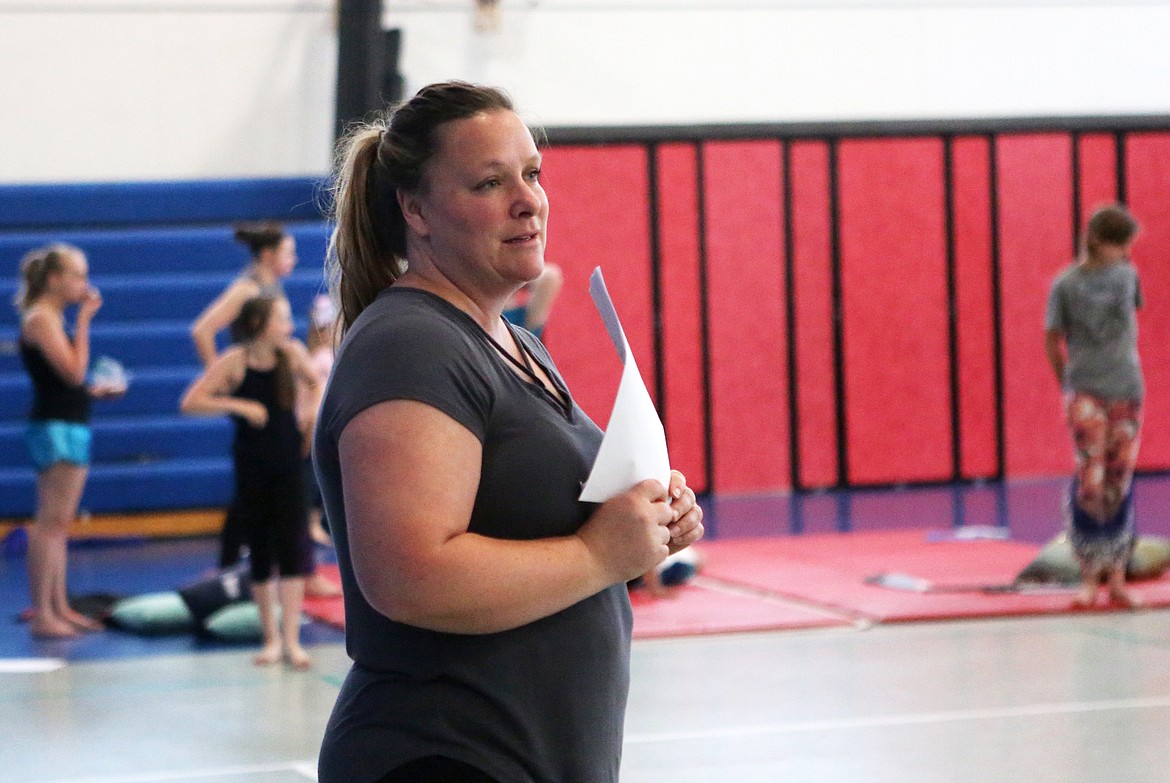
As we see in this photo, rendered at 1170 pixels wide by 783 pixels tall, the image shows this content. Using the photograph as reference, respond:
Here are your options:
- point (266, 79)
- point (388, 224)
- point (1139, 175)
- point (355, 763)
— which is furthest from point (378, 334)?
point (1139, 175)

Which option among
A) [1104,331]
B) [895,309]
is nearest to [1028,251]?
[895,309]

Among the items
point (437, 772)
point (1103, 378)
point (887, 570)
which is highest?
point (437, 772)

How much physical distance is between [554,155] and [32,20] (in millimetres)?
3715

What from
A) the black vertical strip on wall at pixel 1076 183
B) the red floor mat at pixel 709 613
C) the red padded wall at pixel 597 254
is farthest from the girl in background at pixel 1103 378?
the black vertical strip on wall at pixel 1076 183

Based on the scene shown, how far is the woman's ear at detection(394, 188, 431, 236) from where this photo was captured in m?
1.80

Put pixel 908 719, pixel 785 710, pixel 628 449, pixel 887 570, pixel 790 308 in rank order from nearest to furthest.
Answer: pixel 628 449 → pixel 908 719 → pixel 785 710 → pixel 887 570 → pixel 790 308

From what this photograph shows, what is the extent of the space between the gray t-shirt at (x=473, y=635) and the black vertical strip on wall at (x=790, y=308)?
10644 millimetres

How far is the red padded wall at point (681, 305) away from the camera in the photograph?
12.0 m

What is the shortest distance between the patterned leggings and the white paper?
525cm

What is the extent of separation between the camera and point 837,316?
1245 cm

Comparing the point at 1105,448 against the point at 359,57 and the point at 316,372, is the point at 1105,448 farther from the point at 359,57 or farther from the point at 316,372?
the point at 359,57

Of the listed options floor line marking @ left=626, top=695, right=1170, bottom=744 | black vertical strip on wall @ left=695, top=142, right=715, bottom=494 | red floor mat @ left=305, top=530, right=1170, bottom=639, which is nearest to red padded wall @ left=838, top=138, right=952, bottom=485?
black vertical strip on wall @ left=695, top=142, right=715, bottom=494

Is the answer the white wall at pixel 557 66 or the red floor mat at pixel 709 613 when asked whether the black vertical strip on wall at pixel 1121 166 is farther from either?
the red floor mat at pixel 709 613

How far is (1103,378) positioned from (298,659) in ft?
11.3
